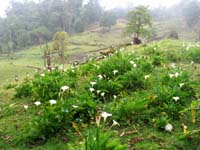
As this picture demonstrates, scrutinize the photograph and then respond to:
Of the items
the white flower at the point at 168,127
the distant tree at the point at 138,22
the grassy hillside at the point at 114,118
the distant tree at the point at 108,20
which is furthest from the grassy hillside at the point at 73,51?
the white flower at the point at 168,127

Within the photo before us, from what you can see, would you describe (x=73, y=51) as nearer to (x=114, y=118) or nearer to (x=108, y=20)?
(x=108, y=20)

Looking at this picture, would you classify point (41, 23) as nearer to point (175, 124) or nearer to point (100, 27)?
point (100, 27)

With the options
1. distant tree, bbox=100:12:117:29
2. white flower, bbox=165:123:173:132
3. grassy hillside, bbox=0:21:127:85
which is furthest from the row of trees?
white flower, bbox=165:123:173:132

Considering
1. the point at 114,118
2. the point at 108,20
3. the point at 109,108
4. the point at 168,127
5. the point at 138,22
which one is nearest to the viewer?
the point at 168,127

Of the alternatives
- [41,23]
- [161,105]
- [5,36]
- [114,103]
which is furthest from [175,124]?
[41,23]

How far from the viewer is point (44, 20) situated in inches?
5005

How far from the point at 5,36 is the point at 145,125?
99801 millimetres

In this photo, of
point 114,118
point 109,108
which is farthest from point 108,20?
point 114,118

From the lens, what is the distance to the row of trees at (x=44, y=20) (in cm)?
10506

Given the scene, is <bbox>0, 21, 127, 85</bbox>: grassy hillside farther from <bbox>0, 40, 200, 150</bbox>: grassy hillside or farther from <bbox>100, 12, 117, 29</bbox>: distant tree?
<bbox>0, 40, 200, 150</bbox>: grassy hillside

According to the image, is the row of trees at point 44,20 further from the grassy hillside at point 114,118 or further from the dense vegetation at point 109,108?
the grassy hillside at point 114,118

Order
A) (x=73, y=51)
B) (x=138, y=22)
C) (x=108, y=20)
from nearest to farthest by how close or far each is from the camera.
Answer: (x=138, y=22)
(x=73, y=51)
(x=108, y=20)

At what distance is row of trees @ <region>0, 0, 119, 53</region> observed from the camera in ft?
345

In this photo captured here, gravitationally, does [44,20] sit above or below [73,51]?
above
